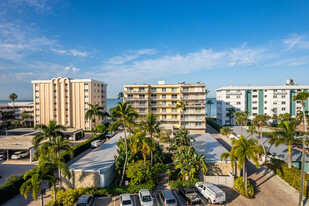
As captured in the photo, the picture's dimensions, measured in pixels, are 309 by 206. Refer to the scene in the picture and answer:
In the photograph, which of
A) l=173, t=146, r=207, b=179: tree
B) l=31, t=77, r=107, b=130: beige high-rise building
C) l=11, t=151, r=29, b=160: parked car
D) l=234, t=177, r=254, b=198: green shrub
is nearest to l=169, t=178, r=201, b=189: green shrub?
l=173, t=146, r=207, b=179: tree

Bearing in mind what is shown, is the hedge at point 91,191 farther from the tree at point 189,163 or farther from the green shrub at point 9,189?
the green shrub at point 9,189

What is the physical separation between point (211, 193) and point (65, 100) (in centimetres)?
5953

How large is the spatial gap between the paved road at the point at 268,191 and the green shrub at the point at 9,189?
25.9 m

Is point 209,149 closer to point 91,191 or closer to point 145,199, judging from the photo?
point 145,199

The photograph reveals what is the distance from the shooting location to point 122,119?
24.0m

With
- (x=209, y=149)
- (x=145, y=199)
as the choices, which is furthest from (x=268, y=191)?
(x=145, y=199)

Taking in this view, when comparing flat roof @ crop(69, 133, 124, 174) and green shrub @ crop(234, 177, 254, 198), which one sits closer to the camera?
green shrub @ crop(234, 177, 254, 198)

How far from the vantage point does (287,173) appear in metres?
23.3

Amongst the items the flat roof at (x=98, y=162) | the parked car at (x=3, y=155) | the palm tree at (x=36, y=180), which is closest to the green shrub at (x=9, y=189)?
the palm tree at (x=36, y=180)

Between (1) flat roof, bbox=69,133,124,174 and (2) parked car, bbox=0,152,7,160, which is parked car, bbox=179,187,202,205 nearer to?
(1) flat roof, bbox=69,133,124,174

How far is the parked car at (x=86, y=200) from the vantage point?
693 inches

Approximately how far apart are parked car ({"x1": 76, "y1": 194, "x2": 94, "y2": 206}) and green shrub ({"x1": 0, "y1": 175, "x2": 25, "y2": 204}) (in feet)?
29.9

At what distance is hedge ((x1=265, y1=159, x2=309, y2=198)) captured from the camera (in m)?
21.4

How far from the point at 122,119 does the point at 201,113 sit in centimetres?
3448
